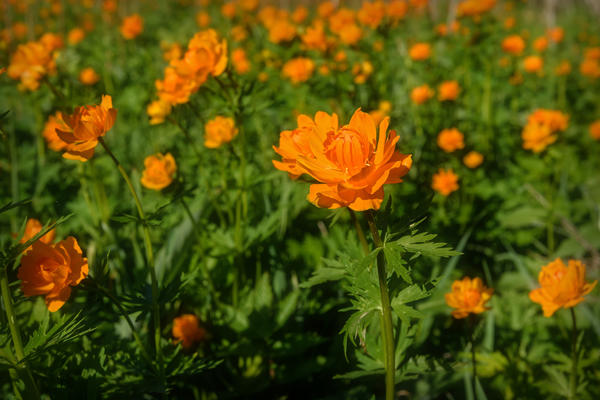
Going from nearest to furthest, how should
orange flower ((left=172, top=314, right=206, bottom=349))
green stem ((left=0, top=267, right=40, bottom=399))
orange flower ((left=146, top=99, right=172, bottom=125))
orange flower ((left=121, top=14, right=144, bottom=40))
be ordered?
green stem ((left=0, top=267, right=40, bottom=399)) < orange flower ((left=172, top=314, right=206, bottom=349)) < orange flower ((left=146, top=99, right=172, bottom=125)) < orange flower ((left=121, top=14, right=144, bottom=40))

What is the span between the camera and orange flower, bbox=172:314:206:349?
4.30 ft

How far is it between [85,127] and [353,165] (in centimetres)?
59

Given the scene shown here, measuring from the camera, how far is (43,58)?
1602 millimetres

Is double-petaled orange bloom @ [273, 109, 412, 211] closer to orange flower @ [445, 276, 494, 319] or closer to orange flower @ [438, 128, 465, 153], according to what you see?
orange flower @ [445, 276, 494, 319]

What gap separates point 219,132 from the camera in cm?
157

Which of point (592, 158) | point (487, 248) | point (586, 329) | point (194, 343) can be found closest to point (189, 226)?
point (194, 343)

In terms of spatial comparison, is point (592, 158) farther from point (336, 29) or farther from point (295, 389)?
point (295, 389)

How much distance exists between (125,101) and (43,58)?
1.39 m

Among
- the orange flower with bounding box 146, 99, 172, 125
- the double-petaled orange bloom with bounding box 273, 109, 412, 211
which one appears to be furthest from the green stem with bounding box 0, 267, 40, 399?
the orange flower with bounding box 146, 99, 172, 125

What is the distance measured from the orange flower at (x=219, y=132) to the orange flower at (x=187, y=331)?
628mm

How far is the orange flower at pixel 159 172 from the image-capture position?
132cm

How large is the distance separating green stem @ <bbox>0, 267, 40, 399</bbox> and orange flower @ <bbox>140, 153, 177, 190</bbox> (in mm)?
530

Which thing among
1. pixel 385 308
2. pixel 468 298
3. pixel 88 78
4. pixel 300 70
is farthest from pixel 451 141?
pixel 88 78

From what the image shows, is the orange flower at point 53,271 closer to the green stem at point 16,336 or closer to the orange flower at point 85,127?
the green stem at point 16,336
